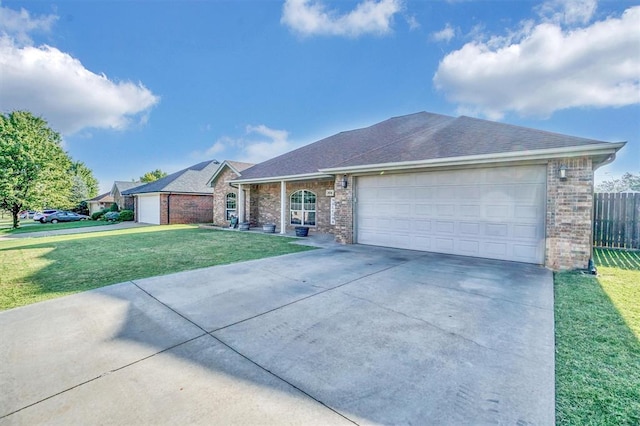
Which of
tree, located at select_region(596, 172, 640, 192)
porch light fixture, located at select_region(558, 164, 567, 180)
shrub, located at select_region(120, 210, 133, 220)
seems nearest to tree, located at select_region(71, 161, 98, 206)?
shrub, located at select_region(120, 210, 133, 220)

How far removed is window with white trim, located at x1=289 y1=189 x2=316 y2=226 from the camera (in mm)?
15211

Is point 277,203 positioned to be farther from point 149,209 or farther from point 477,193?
point 149,209

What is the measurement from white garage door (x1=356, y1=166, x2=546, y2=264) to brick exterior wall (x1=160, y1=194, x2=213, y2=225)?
17.3 metres

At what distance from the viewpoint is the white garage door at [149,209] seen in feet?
75.2

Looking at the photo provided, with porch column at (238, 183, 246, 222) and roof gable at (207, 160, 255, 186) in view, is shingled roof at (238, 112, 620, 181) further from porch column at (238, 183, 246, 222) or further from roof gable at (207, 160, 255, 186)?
porch column at (238, 183, 246, 222)

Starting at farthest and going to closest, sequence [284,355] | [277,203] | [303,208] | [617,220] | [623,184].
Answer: [623,184]
[277,203]
[303,208]
[617,220]
[284,355]

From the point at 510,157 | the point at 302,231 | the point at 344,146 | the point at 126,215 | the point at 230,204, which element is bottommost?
the point at 302,231

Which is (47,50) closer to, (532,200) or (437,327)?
(437,327)

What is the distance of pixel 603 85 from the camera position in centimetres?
1273

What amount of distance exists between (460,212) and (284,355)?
23.9ft

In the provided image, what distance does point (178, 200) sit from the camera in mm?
22797

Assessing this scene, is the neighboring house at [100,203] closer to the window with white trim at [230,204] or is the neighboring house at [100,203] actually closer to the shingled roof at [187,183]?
the shingled roof at [187,183]

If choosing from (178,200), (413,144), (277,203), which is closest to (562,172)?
(413,144)

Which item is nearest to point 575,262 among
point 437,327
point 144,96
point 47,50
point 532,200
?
point 532,200
